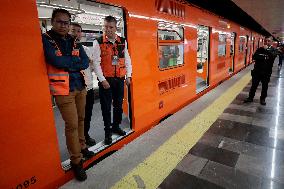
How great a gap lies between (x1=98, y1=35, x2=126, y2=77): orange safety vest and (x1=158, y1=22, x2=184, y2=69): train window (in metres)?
1.30

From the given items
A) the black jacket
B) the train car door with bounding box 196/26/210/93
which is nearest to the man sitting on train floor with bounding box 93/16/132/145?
the train car door with bounding box 196/26/210/93

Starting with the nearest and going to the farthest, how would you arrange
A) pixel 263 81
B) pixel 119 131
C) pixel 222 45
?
1. pixel 119 131
2. pixel 263 81
3. pixel 222 45

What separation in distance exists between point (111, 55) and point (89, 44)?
150 inches

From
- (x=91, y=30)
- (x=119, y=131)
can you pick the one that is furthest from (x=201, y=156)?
(x=91, y=30)

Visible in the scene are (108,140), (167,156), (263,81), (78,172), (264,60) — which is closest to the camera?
(78,172)

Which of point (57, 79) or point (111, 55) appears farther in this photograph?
point (111, 55)

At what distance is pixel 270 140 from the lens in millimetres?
3457

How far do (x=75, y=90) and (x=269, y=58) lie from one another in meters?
5.07

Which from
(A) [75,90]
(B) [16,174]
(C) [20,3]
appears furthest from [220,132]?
(C) [20,3]

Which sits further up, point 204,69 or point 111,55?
point 111,55

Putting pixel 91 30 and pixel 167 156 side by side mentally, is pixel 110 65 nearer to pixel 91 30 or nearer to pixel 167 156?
pixel 167 156

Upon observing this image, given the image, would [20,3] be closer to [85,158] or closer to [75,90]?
[75,90]

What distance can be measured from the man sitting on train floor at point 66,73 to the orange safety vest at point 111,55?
1.77ft

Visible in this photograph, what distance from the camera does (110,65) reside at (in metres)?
3.04
